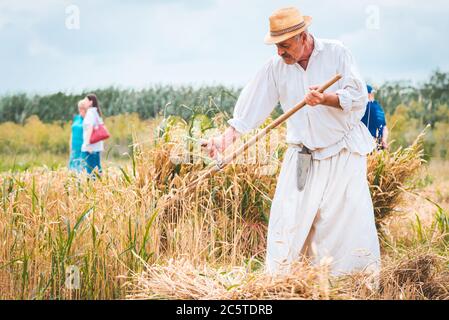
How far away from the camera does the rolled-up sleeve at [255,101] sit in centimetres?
404

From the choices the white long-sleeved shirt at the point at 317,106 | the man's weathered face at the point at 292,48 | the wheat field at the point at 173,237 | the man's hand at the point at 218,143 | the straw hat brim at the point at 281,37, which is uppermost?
the straw hat brim at the point at 281,37

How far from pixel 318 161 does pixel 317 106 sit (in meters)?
0.31

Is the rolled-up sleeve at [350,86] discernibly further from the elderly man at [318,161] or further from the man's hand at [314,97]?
the man's hand at [314,97]

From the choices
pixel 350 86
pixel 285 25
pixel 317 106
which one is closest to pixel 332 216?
pixel 317 106

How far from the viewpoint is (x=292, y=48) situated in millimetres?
3785

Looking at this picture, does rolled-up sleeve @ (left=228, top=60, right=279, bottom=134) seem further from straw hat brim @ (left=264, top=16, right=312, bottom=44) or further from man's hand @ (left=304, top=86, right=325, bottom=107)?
man's hand @ (left=304, top=86, right=325, bottom=107)

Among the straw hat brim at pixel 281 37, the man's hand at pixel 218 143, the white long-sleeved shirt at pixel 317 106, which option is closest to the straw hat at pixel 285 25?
the straw hat brim at pixel 281 37

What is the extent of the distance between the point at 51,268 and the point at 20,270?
236 millimetres

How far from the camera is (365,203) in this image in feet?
12.9

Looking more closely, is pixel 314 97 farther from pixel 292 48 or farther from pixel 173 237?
pixel 173 237

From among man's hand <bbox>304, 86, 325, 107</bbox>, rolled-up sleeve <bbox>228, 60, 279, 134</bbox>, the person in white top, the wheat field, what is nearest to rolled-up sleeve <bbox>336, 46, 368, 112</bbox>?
man's hand <bbox>304, 86, 325, 107</bbox>

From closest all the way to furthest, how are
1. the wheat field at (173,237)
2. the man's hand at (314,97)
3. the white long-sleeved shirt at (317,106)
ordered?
the wheat field at (173,237), the man's hand at (314,97), the white long-sleeved shirt at (317,106)

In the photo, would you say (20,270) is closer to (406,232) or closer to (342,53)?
(342,53)
